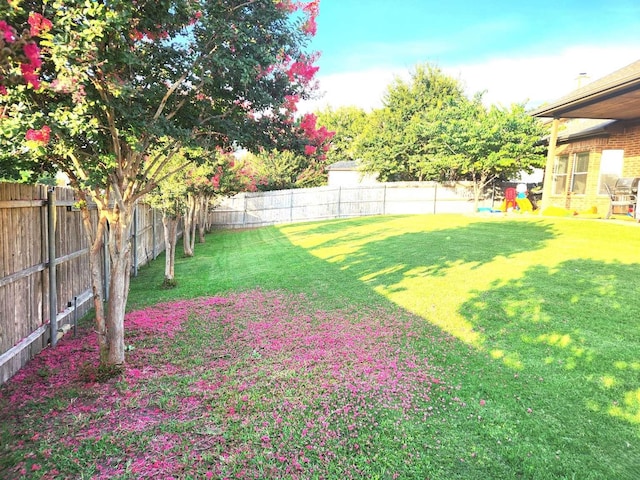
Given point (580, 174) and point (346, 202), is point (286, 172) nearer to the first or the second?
point (346, 202)

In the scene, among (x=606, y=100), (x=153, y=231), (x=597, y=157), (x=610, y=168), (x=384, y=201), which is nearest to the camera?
(x=606, y=100)

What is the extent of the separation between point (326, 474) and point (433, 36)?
21.7 meters

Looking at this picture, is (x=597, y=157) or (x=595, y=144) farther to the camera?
(x=595, y=144)

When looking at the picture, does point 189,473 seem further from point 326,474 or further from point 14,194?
point 14,194

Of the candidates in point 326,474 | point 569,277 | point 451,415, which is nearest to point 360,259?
point 569,277

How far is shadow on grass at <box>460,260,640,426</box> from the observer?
10.7 ft

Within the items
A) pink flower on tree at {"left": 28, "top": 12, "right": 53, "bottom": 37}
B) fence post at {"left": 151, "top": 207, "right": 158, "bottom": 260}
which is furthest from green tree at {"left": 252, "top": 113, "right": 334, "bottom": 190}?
pink flower on tree at {"left": 28, "top": 12, "right": 53, "bottom": 37}

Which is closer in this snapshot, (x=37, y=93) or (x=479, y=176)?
(x=37, y=93)

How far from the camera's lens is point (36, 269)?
14.0 feet

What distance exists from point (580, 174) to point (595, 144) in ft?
3.97

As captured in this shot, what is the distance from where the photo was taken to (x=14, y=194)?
12.4 ft

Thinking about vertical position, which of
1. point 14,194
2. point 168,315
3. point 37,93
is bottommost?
point 168,315

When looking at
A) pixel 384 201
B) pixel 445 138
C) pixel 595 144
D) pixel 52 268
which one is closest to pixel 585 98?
pixel 595 144

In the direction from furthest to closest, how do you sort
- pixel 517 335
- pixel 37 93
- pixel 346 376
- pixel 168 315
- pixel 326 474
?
pixel 168 315, pixel 517 335, pixel 346 376, pixel 37 93, pixel 326 474
